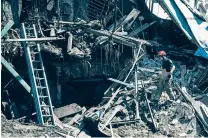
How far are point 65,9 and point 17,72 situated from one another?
3.22m

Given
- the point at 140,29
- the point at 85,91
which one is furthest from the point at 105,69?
the point at 140,29

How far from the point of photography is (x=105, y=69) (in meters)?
12.5

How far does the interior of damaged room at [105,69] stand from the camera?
405 inches

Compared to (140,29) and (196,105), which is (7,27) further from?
(196,105)

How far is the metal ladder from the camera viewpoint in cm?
1069

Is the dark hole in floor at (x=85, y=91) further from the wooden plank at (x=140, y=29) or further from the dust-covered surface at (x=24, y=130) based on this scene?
the dust-covered surface at (x=24, y=130)

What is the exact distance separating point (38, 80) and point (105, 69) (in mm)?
2135

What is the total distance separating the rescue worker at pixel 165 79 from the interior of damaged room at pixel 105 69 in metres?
0.03

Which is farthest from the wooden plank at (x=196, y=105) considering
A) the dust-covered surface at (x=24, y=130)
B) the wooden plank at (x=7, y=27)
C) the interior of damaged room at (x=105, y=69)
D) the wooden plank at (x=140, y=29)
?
the wooden plank at (x=7, y=27)

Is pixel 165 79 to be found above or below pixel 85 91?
above

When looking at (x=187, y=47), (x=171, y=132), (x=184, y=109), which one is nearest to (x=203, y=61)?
(x=187, y=47)

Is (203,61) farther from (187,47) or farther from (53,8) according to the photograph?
(53,8)

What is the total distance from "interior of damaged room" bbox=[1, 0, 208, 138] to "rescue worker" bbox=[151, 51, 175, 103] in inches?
1.0

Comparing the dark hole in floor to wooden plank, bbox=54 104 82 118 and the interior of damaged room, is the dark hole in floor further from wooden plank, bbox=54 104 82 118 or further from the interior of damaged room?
wooden plank, bbox=54 104 82 118
